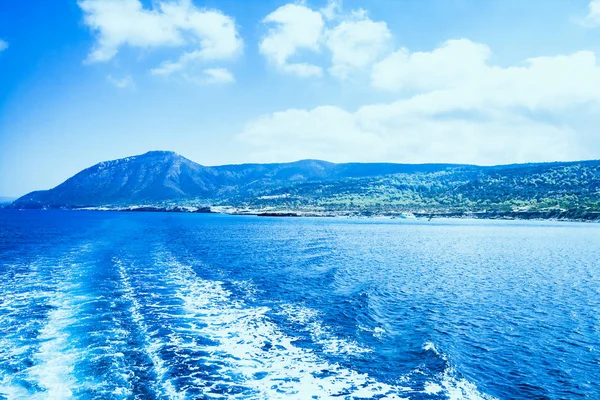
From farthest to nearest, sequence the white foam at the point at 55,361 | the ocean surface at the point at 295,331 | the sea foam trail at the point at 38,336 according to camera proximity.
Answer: the ocean surface at the point at 295,331
the sea foam trail at the point at 38,336
the white foam at the point at 55,361

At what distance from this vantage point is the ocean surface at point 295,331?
800 inches

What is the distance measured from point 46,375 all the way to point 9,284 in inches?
1135

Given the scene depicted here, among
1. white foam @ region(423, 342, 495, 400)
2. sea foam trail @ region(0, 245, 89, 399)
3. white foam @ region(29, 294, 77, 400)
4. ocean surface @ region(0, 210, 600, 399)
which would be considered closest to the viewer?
white foam @ region(29, 294, 77, 400)

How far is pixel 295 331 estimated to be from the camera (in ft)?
94.1

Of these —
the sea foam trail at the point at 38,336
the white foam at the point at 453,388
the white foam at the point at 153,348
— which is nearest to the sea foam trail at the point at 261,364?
the white foam at the point at 153,348

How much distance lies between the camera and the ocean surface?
2031 centimetres

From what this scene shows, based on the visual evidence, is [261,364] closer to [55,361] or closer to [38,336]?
[55,361]

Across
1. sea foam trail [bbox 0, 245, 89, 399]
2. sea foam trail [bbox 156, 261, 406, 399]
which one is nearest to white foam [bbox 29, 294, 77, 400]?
sea foam trail [bbox 0, 245, 89, 399]

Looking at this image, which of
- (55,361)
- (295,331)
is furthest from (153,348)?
(295,331)

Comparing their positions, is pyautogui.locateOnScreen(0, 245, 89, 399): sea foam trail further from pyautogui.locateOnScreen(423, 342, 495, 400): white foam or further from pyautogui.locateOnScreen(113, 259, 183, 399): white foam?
pyautogui.locateOnScreen(423, 342, 495, 400): white foam

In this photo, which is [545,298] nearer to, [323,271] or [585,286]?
[585,286]

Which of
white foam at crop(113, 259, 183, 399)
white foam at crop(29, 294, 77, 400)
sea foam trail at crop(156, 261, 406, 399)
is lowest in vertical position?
sea foam trail at crop(156, 261, 406, 399)

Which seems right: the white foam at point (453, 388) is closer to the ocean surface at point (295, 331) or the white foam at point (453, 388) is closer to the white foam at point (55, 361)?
the ocean surface at point (295, 331)

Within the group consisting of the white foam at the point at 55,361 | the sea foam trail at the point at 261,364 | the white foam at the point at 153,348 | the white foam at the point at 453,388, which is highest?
the white foam at the point at 55,361
